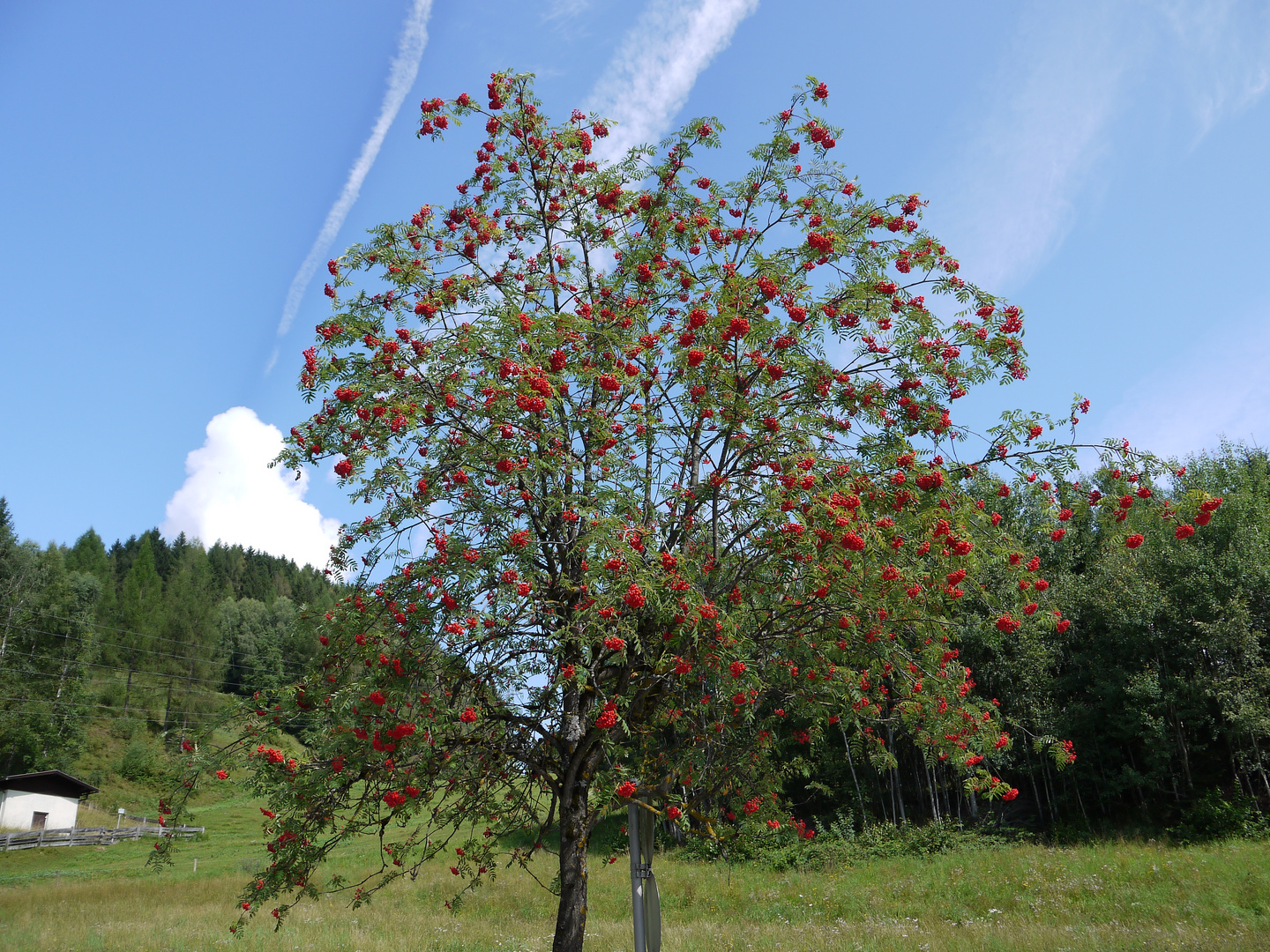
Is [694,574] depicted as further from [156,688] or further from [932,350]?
[156,688]

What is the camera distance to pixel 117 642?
2263 inches

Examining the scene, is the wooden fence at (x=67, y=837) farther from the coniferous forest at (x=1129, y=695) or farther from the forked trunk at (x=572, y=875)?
the forked trunk at (x=572, y=875)

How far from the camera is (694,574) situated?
241 inches

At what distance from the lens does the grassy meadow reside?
1137cm

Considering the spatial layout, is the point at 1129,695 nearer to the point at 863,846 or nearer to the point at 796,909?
the point at 863,846

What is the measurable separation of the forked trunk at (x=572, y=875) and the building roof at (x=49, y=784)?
41.7 metres

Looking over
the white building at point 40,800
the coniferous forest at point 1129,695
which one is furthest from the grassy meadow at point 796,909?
the white building at point 40,800

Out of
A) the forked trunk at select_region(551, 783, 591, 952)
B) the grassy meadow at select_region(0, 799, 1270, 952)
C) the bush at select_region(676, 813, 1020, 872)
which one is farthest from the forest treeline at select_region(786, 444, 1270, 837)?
the forked trunk at select_region(551, 783, 591, 952)

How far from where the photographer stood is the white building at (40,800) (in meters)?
34.9

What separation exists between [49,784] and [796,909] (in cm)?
4113

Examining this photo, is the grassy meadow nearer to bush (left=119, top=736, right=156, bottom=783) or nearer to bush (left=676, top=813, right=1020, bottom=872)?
bush (left=676, top=813, right=1020, bottom=872)

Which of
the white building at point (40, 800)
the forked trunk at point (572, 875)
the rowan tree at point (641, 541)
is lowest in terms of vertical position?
the white building at point (40, 800)

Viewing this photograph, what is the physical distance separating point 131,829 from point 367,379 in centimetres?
4250

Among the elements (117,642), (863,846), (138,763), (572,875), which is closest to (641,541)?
(572,875)
